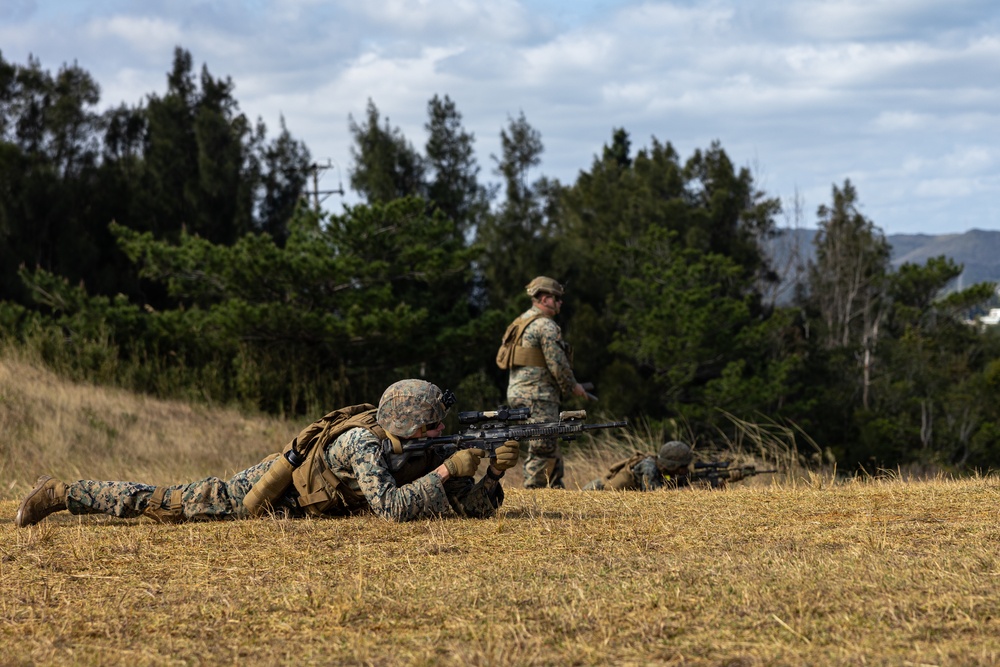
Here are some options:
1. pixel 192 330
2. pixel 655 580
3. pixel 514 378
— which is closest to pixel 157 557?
pixel 655 580

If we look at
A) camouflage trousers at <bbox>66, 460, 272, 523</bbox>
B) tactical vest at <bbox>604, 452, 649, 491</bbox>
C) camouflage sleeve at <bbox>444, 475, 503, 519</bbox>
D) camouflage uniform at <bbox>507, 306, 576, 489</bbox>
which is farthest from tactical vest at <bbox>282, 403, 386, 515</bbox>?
tactical vest at <bbox>604, 452, 649, 491</bbox>

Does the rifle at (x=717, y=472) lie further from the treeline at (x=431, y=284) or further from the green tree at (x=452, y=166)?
the green tree at (x=452, y=166)

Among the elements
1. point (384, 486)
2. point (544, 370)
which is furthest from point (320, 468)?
point (544, 370)

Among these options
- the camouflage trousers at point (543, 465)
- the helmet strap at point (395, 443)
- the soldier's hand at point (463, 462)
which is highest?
the helmet strap at point (395, 443)

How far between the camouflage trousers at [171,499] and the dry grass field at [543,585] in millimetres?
183

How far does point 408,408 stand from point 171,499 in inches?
63.4

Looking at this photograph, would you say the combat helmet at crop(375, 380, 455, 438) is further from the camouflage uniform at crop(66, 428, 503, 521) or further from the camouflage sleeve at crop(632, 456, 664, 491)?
the camouflage sleeve at crop(632, 456, 664, 491)

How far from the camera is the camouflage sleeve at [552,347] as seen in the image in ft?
32.5

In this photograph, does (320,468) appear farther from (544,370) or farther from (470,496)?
(544,370)

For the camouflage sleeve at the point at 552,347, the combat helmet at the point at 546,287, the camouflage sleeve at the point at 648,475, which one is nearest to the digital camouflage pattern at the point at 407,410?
the camouflage sleeve at the point at 552,347

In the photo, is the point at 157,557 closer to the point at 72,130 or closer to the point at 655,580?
the point at 655,580

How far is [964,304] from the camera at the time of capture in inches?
2286

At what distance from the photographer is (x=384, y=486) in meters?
6.28

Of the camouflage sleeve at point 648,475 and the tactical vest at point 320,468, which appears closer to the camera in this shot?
the tactical vest at point 320,468
